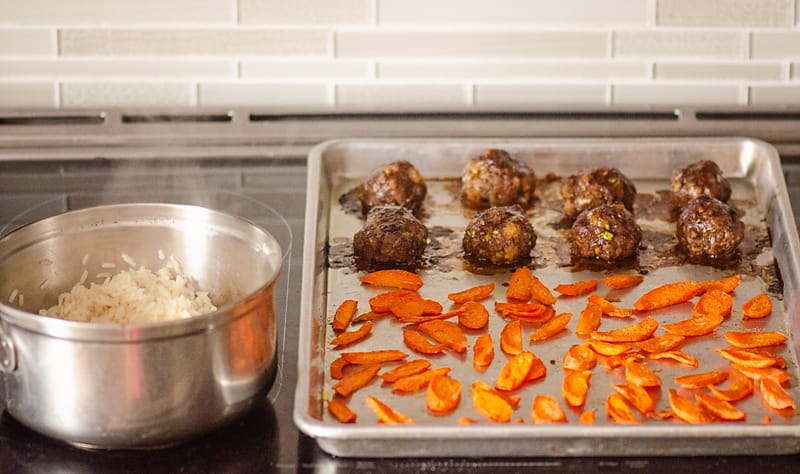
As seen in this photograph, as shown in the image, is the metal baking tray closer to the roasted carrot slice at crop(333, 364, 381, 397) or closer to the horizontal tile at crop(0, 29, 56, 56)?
the roasted carrot slice at crop(333, 364, 381, 397)

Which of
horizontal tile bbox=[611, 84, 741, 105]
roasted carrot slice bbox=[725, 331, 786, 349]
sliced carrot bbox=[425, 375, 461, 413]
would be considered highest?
horizontal tile bbox=[611, 84, 741, 105]

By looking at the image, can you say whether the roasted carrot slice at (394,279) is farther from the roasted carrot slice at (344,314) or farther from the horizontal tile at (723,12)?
the horizontal tile at (723,12)

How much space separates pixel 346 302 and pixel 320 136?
63 centimetres

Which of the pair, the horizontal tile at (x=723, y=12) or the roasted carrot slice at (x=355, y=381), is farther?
the horizontal tile at (x=723, y=12)

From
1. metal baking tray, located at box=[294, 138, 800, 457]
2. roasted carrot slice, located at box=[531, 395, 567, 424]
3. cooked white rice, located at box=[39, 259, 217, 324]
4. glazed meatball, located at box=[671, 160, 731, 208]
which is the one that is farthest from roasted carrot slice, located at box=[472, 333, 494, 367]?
glazed meatball, located at box=[671, 160, 731, 208]

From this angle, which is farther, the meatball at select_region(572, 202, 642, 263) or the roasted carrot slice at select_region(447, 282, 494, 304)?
the meatball at select_region(572, 202, 642, 263)

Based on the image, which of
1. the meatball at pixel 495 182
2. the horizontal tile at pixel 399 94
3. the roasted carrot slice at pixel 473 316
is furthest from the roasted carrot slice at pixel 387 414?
the horizontal tile at pixel 399 94

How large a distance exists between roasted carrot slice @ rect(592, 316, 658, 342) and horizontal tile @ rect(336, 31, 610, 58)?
0.81 m

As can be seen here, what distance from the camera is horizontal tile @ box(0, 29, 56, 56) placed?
2.12m

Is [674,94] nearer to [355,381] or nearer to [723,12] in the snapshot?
[723,12]

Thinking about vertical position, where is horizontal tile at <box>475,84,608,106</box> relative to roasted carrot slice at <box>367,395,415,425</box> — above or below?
above

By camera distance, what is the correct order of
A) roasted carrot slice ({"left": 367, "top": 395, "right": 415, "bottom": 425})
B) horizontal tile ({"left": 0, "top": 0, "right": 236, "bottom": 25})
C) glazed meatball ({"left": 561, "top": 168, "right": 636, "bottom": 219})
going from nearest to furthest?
1. roasted carrot slice ({"left": 367, "top": 395, "right": 415, "bottom": 425})
2. glazed meatball ({"left": 561, "top": 168, "right": 636, "bottom": 219})
3. horizontal tile ({"left": 0, "top": 0, "right": 236, "bottom": 25})

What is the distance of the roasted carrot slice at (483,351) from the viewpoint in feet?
4.65

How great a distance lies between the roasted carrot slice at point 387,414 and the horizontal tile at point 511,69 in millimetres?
996
